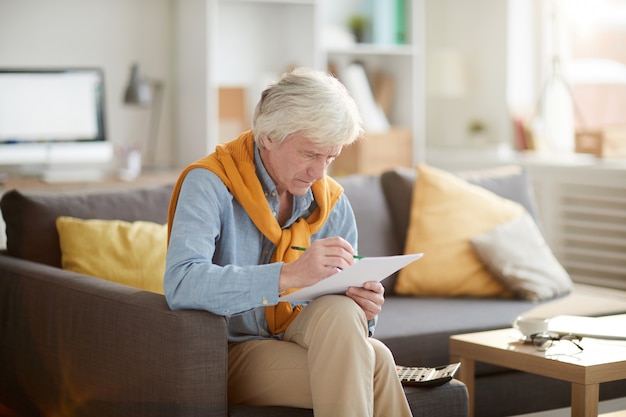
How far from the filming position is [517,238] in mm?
3334

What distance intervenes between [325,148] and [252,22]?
3.05 metres

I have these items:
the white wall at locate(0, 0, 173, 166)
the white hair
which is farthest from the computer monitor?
the white hair

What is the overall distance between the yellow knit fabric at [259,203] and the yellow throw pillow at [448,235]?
42.5 inches

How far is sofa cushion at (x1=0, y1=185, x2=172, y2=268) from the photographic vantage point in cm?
275

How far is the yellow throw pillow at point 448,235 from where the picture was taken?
10.8ft

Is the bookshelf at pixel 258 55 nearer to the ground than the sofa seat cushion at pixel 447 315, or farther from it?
farther from it

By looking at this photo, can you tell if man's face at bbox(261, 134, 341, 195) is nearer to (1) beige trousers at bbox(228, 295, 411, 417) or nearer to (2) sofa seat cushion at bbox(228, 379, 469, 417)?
(1) beige trousers at bbox(228, 295, 411, 417)

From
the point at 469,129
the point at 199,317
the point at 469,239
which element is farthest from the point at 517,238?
the point at 469,129

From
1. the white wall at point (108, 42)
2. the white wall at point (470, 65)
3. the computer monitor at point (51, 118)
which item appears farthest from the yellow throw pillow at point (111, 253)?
the white wall at point (470, 65)

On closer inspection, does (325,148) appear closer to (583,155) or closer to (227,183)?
(227,183)

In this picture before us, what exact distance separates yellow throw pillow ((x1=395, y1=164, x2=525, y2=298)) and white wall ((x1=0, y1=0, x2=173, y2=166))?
194cm

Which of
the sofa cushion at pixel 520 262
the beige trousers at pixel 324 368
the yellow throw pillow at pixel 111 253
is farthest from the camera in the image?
the sofa cushion at pixel 520 262

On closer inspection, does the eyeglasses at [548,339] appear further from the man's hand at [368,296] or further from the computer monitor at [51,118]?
Answer: the computer monitor at [51,118]

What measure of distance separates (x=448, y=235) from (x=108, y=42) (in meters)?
2.25
